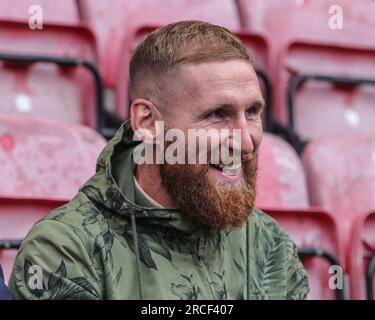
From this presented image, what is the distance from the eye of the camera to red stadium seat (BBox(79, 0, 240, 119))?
2.27 m

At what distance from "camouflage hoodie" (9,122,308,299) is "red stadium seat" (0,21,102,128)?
2.11ft

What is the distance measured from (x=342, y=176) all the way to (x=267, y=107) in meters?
0.25

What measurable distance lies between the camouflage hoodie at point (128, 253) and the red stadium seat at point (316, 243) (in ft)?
1.29

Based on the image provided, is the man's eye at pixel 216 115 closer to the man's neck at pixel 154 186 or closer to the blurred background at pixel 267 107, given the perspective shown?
the man's neck at pixel 154 186

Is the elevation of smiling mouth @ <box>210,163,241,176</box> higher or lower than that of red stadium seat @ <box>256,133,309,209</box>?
lower

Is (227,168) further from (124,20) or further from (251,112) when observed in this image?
(124,20)

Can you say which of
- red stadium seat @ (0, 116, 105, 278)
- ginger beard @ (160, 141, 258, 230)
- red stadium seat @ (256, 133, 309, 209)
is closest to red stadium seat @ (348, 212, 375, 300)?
red stadium seat @ (256, 133, 309, 209)

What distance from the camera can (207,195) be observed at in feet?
4.68

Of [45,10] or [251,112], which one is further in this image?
[45,10]

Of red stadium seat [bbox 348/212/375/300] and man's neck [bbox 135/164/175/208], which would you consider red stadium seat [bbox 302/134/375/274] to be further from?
man's neck [bbox 135/164/175/208]

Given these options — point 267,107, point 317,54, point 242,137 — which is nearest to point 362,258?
point 267,107
